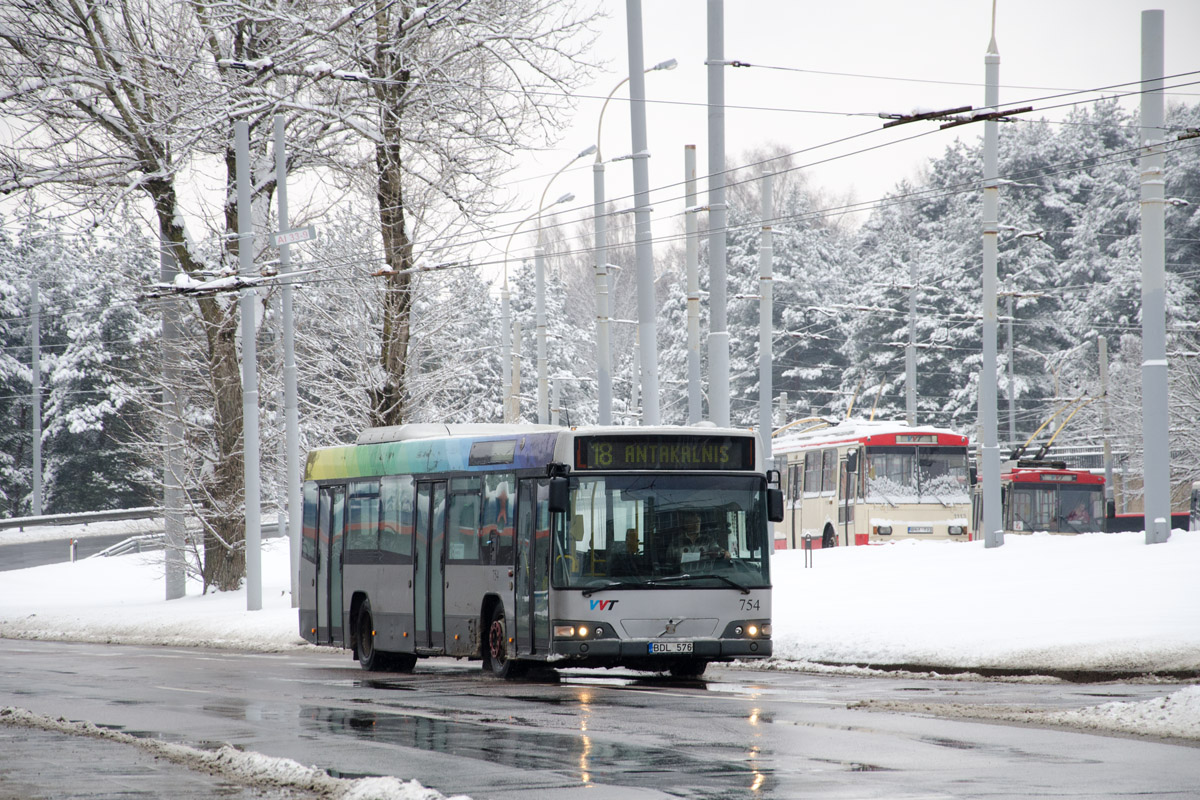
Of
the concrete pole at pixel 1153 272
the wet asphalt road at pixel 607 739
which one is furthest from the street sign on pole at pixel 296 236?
the concrete pole at pixel 1153 272

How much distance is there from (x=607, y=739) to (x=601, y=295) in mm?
21411

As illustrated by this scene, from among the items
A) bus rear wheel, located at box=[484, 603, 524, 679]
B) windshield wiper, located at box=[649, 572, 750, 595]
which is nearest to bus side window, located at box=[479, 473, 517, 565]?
bus rear wheel, located at box=[484, 603, 524, 679]

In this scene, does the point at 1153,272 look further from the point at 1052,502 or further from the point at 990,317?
the point at 1052,502

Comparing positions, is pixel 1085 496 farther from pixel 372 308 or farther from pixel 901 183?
pixel 901 183

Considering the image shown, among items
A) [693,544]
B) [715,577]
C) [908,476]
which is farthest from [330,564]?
[908,476]

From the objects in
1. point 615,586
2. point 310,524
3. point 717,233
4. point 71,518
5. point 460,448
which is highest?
point 717,233

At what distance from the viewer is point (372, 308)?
35438mm

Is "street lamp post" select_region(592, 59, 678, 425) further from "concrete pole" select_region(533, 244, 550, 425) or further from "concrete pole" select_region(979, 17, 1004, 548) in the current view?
"concrete pole" select_region(533, 244, 550, 425)

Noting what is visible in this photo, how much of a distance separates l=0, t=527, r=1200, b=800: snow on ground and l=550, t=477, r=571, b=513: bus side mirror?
414 cm

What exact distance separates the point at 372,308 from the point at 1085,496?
21.8 m

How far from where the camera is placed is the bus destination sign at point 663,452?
16.4m

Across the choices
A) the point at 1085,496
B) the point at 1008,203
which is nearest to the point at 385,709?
the point at 1085,496

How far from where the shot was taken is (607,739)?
1116cm

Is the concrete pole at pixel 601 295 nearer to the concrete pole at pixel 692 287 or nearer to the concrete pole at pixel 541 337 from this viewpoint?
the concrete pole at pixel 692 287
